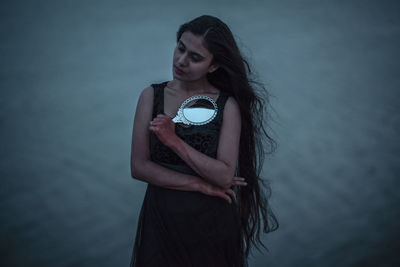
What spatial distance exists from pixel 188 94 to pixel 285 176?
1884 millimetres

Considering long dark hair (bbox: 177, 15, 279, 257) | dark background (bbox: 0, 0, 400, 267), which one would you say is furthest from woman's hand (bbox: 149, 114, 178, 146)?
dark background (bbox: 0, 0, 400, 267)

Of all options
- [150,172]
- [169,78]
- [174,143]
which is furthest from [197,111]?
[169,78]

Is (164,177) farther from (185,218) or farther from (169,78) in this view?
(169,78)

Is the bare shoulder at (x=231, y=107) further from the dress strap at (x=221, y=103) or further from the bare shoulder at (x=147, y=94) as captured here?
the bare shoulder at (x=147, y=94)

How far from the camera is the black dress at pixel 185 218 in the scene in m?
1.42

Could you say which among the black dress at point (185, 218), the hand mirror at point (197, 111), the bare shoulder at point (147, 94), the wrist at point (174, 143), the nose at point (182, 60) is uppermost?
the nose at point (182, 60)

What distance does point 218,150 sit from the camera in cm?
136

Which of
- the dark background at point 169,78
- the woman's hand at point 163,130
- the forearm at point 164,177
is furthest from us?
the dark background at point 169,78

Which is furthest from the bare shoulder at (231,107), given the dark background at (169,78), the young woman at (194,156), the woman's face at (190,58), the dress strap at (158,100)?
the dark background at (169,78)

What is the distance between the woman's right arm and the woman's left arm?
60mm

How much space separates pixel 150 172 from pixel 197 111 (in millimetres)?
319

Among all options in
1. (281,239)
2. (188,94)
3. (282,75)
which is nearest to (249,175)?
(188,94)

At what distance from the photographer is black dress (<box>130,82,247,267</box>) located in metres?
1.42

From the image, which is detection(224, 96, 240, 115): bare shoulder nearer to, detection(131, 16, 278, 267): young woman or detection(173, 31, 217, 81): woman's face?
detection(131, 16, 278, 267): young woman
